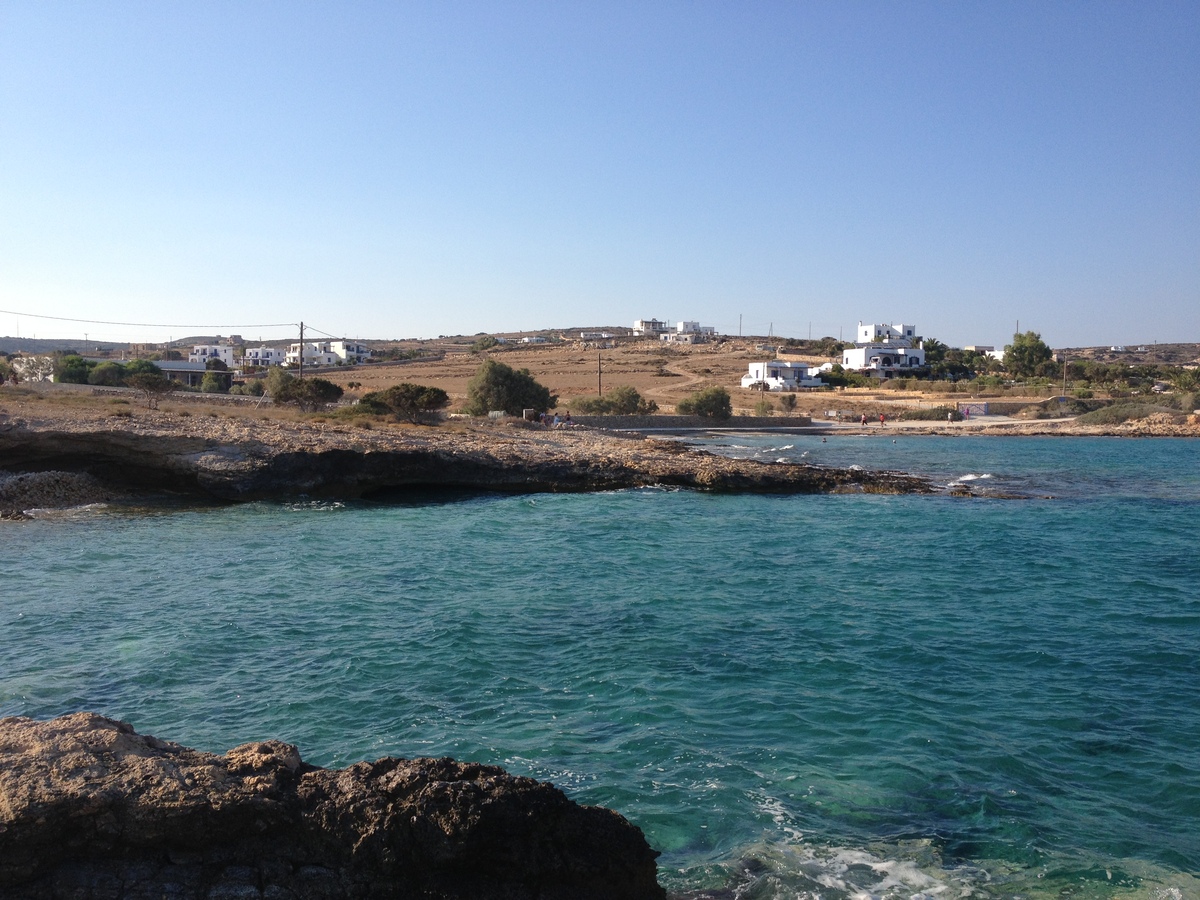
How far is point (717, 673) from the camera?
10.7 metres

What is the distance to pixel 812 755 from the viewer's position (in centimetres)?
833

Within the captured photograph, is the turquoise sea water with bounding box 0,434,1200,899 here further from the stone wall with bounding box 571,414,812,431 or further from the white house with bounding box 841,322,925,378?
the white house with bounding box 841,322,925,378

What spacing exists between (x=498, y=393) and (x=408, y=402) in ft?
45.2

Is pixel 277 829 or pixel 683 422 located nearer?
pixel 277 829

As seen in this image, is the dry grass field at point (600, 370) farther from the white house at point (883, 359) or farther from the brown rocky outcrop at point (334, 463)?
the brown rocky outcrop at point (334, 463)

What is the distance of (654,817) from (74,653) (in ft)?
26.0

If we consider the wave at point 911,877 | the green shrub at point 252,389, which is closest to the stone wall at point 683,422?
the green shrub at point 252,389

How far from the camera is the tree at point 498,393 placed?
186 feet

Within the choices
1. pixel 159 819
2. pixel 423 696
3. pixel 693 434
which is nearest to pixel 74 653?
pixel 423 696

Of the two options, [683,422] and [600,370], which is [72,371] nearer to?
[600,370]

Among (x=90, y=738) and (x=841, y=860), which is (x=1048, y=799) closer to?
(x=841, y=860)

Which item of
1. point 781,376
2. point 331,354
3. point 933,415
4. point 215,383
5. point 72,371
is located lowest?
point 933,415

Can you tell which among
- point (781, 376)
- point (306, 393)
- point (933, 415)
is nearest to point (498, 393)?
point (306, 393)

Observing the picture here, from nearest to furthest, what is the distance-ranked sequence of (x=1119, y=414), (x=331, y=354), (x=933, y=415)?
1. (x=1119, y=414)
2. (x=933, y=415)
3. (x=331, y=354)
